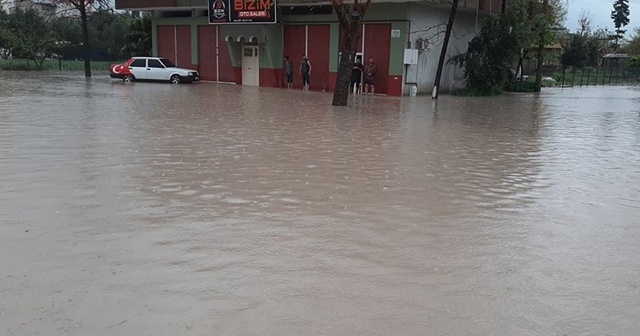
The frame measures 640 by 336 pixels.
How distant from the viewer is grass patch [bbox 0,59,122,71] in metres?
44.6

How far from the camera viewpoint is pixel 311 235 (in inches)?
229

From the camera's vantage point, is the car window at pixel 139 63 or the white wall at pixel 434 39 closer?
the white wall at pixel 434 39

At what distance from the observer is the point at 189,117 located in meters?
15.7

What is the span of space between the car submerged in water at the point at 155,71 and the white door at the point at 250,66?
2841 millimetres

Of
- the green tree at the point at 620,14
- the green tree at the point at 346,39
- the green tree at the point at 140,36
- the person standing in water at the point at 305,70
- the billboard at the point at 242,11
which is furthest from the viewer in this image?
the green tree at the point at 620,14

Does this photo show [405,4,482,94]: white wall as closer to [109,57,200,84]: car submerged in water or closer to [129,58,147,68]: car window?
[109,57,200,84]: car submerged in water

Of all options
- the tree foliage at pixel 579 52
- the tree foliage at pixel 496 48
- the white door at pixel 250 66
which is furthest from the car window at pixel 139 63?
the tree foliage at pixel 579 52

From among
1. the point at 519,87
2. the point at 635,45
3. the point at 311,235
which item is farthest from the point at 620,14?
the point at 311,235

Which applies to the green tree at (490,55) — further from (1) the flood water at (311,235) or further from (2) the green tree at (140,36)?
(2) the green tree at (140,36)

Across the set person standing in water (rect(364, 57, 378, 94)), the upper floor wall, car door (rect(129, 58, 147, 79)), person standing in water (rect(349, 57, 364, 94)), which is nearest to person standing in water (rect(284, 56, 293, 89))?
the upper floor wall

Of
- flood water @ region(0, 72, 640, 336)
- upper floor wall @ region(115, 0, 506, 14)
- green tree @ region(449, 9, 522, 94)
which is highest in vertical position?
upper floor wall @ region(115, 0, 506, 14)

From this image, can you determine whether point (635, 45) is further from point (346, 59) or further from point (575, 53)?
point (346, 59)

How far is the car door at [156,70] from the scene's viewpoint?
3198cm

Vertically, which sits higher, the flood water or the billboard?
the billboard
